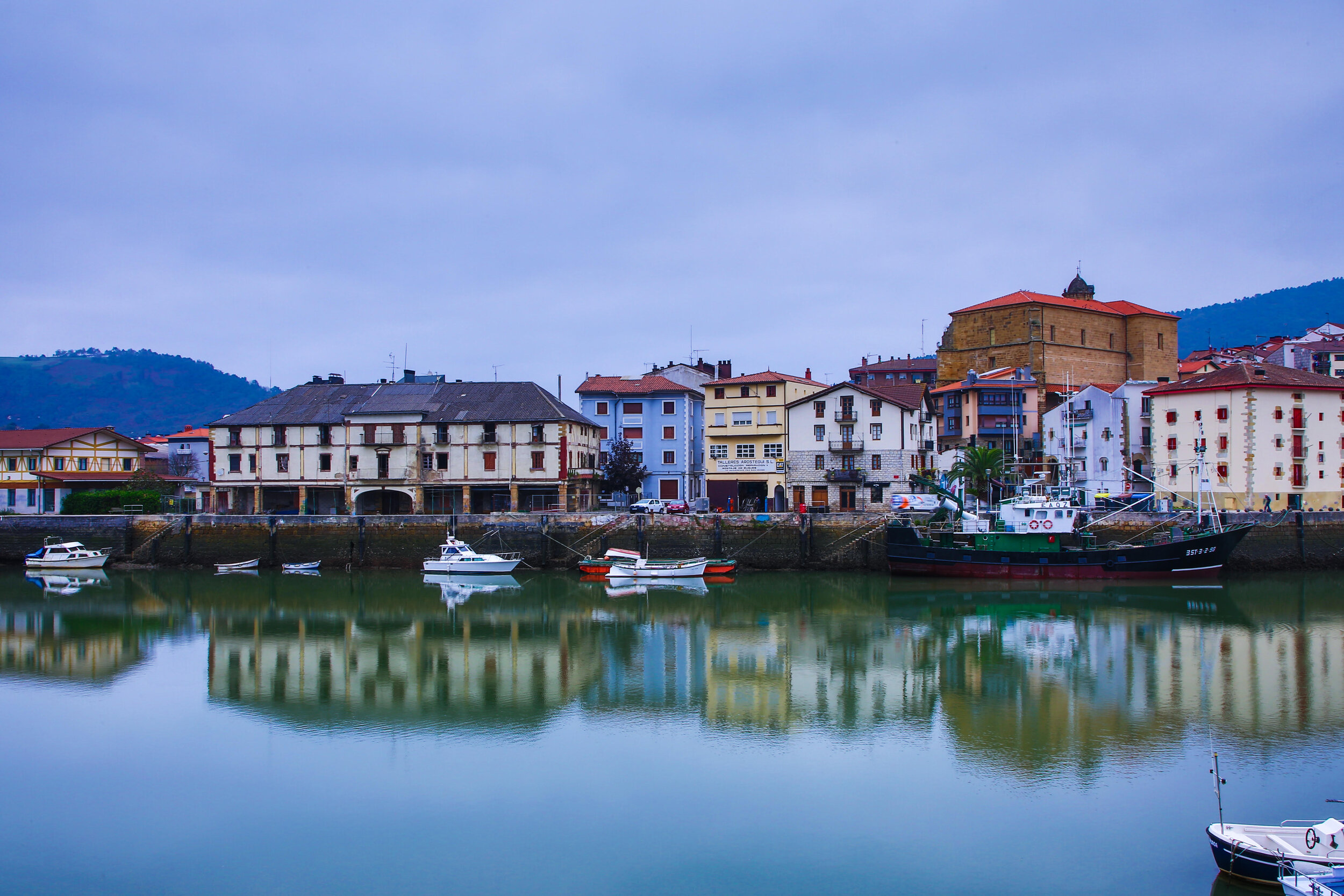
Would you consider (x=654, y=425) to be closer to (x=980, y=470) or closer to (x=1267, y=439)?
(x=980, y=470)

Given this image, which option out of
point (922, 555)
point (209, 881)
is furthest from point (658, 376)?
point (209, 881)

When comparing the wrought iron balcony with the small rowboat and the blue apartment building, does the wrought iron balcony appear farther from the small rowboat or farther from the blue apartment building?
the small rowboat

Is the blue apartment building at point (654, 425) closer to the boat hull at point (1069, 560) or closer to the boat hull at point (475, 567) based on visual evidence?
the boat hull at point (475, 567)

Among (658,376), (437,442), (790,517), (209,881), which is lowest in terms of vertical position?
(209,881)

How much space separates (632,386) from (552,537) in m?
16.1

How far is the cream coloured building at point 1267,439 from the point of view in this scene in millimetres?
44188

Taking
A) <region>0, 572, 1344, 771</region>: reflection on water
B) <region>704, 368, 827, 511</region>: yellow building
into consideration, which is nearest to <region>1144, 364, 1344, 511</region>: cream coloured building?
<region>0, 572, 1344, 771</region>: reflection on water

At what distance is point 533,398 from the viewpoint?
50125mm

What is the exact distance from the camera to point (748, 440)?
52.2 m

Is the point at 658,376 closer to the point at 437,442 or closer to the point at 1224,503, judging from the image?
the point at 437,442

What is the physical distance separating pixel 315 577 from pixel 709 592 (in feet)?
61.0

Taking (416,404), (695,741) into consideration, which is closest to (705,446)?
(416,404)

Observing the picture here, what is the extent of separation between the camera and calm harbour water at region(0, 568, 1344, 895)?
12664 mm

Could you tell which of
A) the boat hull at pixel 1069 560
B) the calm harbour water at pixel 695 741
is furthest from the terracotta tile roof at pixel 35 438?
the boat hull at pixel 1069 560
